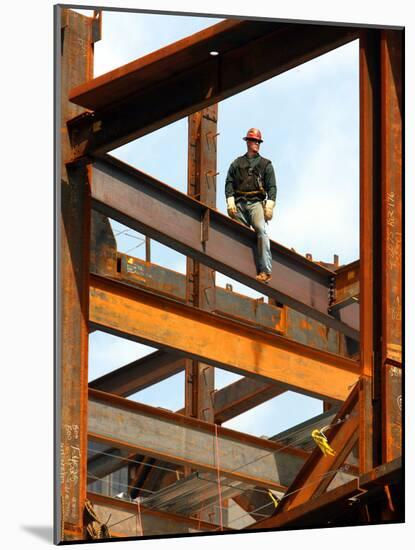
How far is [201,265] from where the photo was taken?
29.8 meters

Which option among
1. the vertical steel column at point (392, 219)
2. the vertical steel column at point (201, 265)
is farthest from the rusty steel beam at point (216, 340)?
the vertical steel column at point (392, 219)

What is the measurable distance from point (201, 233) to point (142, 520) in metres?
6.64

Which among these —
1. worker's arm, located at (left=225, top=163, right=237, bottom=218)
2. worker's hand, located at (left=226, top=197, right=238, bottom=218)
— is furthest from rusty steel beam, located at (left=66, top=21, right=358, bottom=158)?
worker's hand, located at (left=226, top=197, right=238, bottom=218)

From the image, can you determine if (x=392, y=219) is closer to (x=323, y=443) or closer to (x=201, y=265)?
(x=323, y=443)

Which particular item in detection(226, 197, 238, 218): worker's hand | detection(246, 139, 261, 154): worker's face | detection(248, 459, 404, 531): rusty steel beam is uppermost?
detection(246, 139, 261, 154): worker's face

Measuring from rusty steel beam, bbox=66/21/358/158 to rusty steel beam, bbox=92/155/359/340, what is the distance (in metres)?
0.55

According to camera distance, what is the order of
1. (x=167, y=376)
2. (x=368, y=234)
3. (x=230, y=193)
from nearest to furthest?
(x=368, y=234) → (x=230, y=193) → (x=167, y=376)

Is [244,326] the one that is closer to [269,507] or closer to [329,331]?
[329,331]

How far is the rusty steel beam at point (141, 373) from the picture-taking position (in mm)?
30547

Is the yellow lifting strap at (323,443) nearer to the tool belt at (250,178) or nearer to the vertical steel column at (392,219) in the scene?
the vertical steel column at (392,219)

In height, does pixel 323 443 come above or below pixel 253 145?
below

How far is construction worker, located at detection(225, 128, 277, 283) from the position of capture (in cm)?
2281

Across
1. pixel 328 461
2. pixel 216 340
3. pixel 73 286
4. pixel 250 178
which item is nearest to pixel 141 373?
pixel 216 340

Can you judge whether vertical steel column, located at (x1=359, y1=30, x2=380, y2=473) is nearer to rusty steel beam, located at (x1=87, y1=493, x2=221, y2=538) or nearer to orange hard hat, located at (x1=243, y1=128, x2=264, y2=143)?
orange hard hat, located at (x1=243, y1=128, x2=264, y2=143)
